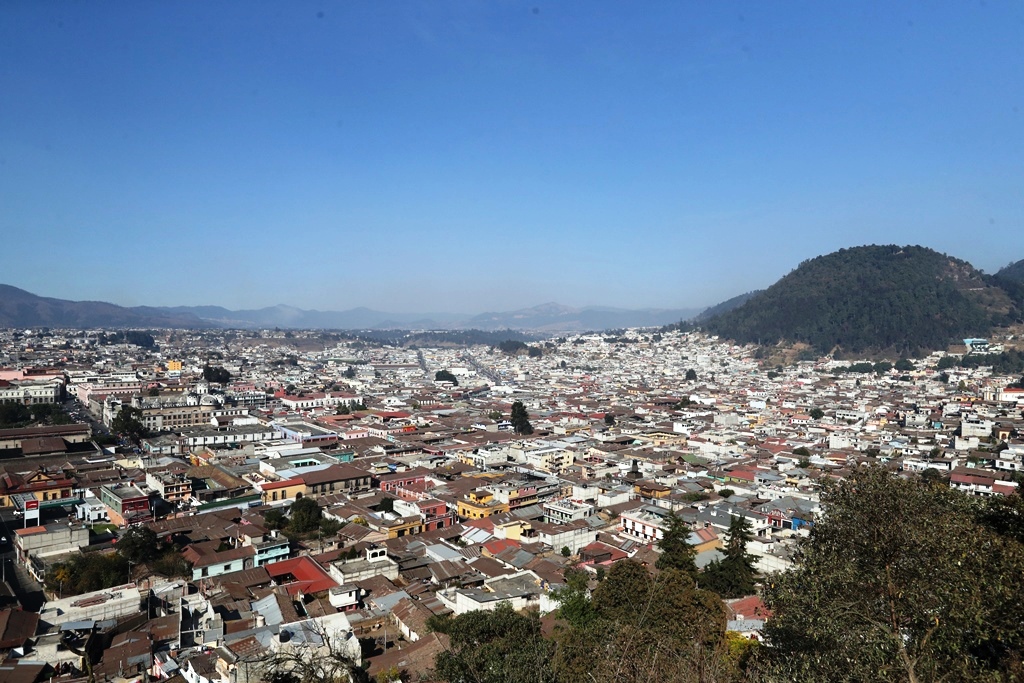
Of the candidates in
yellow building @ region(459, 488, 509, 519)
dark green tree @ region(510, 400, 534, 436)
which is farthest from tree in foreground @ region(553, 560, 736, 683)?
dark green tree @ region(510, 400, 534, 436)

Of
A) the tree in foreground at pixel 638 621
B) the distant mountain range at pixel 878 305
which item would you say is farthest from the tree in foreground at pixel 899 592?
the distant mountain range at pixel 878 305

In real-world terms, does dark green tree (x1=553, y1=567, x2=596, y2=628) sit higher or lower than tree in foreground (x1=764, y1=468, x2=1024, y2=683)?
lower

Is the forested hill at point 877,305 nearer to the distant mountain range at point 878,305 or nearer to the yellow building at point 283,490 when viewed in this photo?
the distant mountain range at point 878,305

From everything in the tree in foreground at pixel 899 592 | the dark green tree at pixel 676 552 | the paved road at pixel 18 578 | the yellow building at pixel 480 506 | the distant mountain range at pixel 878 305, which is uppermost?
the distant mountain range at pixel 878 305

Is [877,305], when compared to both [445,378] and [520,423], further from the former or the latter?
[520,423]

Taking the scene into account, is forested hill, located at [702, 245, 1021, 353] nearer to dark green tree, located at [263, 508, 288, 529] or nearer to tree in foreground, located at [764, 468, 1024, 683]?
dark green tree, located at [263, 508, 288, 529]

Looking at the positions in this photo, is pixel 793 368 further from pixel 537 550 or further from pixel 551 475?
pixel 537 550

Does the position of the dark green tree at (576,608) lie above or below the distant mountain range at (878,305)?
below
